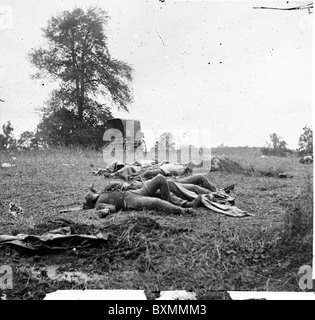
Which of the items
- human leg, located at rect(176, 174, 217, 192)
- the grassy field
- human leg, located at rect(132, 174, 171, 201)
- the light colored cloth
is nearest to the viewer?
the grassy field

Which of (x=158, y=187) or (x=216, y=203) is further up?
(x=158, y=187)

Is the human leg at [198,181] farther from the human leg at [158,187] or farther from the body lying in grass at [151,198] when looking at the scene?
the human leg at [158,187]

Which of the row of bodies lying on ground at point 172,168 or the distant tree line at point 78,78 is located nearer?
the distant tree line at point 78,78

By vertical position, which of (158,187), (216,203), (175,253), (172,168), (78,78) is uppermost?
(78,78)

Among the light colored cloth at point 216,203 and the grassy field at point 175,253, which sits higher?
the light colored cloth at point 216,203

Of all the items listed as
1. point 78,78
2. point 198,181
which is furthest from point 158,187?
point 78,78

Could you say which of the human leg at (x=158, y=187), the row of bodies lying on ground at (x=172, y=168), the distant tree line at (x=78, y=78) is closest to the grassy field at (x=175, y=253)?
the human leg at (x=158, y=187)

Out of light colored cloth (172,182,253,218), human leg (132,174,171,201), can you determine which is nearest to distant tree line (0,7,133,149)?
human leg (132,174,171,201)

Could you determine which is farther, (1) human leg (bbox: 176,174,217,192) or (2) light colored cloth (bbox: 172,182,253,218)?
(1) human leg (bbox: 176,174,217,192)

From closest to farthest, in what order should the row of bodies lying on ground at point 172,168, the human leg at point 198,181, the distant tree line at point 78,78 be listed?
the distant tree line at point 78,78 < the human leg at point 198,181 < the row of bodies lying on ground at point 172,168

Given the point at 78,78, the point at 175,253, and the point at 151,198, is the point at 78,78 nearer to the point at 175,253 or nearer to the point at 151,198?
the point at 151,198

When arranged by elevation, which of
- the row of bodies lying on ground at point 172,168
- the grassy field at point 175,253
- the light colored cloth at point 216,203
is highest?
the row of bodies lying on ground at point 172,168

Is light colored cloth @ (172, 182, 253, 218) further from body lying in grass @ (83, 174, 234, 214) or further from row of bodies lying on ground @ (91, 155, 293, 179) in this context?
row of bodies lying on ground @ (91, 155, 293, 179)
